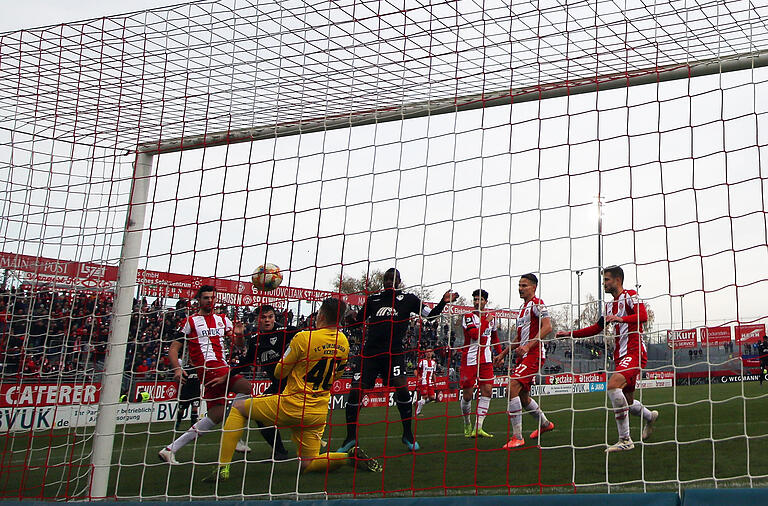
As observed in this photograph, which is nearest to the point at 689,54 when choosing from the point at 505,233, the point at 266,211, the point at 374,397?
the point at 505,233

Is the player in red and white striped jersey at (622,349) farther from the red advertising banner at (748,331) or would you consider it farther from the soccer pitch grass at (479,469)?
the red advertising banner at (748,331)

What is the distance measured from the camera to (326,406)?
5.72 meters

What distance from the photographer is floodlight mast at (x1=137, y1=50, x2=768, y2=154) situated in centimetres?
499

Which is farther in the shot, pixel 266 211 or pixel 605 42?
pixel 266 211

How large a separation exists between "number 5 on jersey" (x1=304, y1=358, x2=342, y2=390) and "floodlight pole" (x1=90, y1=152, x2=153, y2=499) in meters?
1.83

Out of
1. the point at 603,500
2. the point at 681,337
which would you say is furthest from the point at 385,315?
the point at 681,337

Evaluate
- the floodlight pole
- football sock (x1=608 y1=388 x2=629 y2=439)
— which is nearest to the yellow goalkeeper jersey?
the floodlight pole

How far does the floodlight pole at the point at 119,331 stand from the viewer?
236 inches

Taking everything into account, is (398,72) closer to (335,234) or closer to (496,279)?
(335,234)

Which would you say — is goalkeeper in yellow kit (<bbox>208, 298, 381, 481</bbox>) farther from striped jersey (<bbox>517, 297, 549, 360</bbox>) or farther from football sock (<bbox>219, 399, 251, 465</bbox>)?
striped jersey (<bbox>517, 297, 549, 360</bbox>)

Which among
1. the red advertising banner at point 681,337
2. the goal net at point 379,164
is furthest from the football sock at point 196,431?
the red advertising banner at point 681,337

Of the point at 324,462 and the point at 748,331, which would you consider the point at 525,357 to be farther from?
the point at 324,462

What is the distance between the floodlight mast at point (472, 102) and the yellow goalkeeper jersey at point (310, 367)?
1.96 m

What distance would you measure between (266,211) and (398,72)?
Answer: 1741 millimetres
